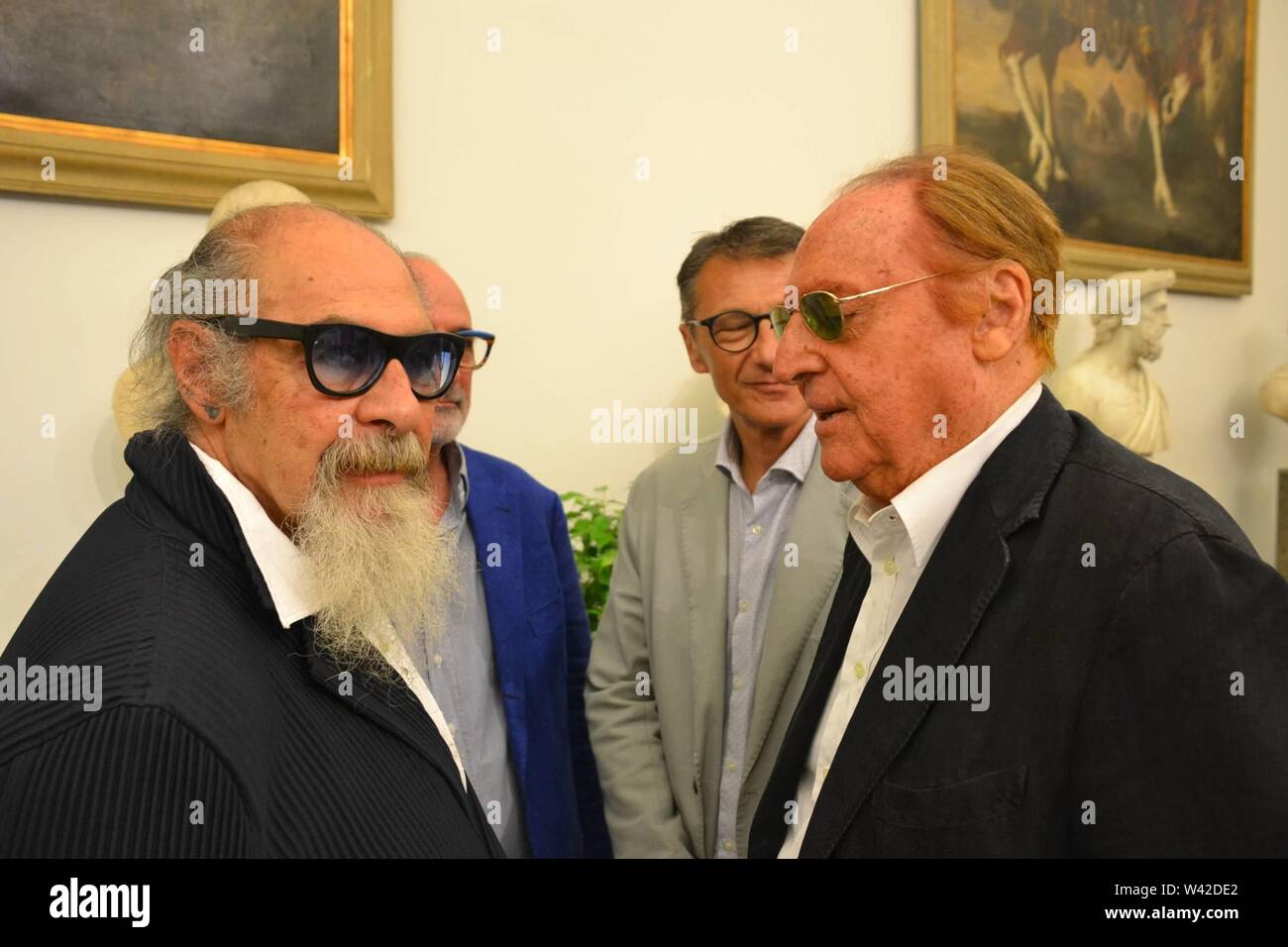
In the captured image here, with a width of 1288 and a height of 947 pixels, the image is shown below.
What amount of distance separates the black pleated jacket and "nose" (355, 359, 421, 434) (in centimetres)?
29

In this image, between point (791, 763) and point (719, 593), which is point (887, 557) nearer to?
point (791, 763)

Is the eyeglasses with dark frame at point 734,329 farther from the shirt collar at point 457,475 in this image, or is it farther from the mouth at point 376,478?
the mouth at point 376,478

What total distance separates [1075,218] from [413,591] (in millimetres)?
5166

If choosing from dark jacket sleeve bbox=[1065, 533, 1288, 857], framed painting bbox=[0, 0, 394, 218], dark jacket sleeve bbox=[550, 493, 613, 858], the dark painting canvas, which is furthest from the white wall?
dark jacket sleeve bbox=[1065, 533, 1288, 857]

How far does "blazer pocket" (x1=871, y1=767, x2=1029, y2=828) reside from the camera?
1473 millimetres

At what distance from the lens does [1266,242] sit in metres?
6.90

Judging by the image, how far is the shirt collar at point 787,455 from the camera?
2836 millimetres

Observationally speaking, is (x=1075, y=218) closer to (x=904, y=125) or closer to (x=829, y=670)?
(x=904, y=125)

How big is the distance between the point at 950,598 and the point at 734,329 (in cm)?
143

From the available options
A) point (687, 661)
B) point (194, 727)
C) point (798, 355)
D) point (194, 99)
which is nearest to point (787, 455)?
point (687, 661)

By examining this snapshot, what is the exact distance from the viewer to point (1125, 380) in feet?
18.1

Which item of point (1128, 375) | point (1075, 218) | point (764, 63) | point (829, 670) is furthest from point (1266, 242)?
point (829, 670)

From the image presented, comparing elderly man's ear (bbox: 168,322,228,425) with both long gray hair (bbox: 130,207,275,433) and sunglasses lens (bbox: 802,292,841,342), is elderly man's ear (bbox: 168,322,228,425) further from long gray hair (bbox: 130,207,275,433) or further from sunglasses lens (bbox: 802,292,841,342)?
sunglasses lens (bbox: 802,292,841,342)

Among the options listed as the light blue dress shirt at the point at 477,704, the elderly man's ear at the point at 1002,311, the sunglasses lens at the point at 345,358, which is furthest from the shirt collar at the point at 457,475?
the elderly man's ear at the point at 1002,311
